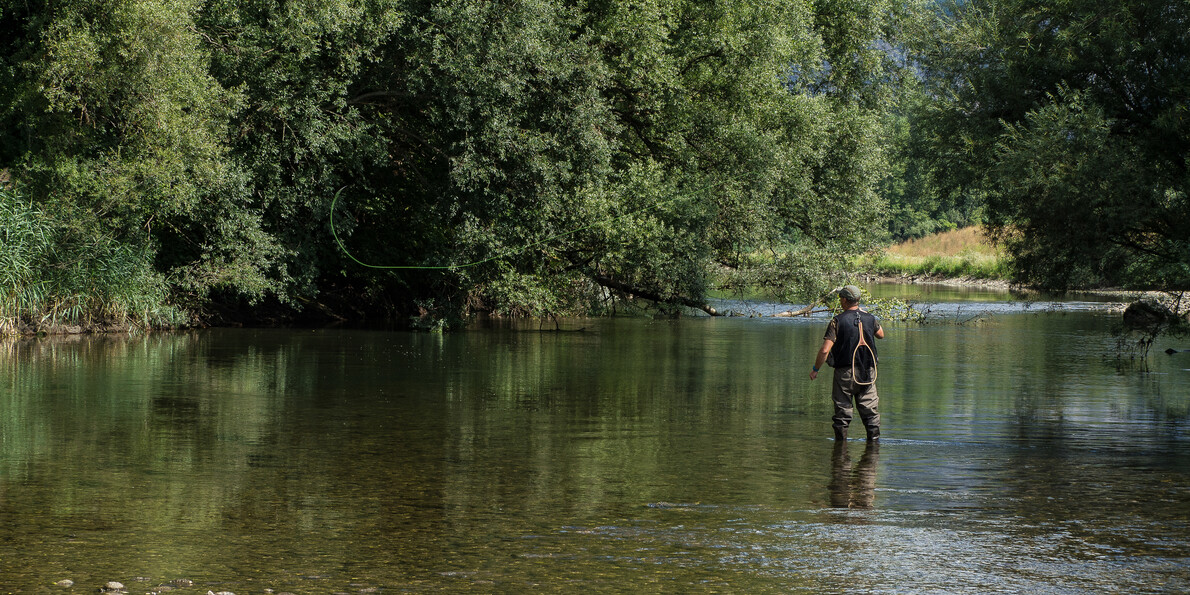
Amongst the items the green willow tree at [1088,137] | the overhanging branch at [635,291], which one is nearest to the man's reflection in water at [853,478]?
the green willow tree at [1088,137]

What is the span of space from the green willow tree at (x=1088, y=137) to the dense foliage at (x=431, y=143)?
19.0ft

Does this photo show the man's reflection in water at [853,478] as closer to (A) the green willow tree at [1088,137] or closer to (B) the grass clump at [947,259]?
(A) the green willow tree at [1088,137]

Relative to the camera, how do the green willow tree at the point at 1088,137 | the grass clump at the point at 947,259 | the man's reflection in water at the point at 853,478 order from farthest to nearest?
the grass clump at the point at 947,259 → the green willow tree at the point at 1088,137 → the man's reflection in water at the point at 853,478

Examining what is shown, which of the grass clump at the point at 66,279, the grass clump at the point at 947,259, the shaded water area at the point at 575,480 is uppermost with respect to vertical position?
the grass clump at the point at 947,259

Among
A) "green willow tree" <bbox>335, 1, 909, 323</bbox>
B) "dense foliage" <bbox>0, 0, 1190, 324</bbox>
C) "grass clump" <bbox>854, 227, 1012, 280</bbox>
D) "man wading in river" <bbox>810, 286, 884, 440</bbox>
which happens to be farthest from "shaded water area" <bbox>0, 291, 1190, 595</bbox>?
"grass clump" <bbox>854, 227, 1012, 280</bbox>

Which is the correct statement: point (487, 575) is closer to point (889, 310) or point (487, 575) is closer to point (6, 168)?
point (6, 168)

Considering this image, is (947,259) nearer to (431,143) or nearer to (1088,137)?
(431,143)

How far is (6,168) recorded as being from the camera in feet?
88.6

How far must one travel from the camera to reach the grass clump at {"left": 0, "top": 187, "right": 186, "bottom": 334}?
24.3 m

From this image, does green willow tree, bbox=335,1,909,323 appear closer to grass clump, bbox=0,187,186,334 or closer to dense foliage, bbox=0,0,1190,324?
dense foliage, bbox=0,0,1190,324

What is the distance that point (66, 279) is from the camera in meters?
25.4

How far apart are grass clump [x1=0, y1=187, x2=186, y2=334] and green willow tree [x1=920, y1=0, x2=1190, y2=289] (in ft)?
62.3

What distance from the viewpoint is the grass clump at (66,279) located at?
955 inches

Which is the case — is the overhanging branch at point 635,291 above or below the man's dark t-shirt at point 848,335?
above
